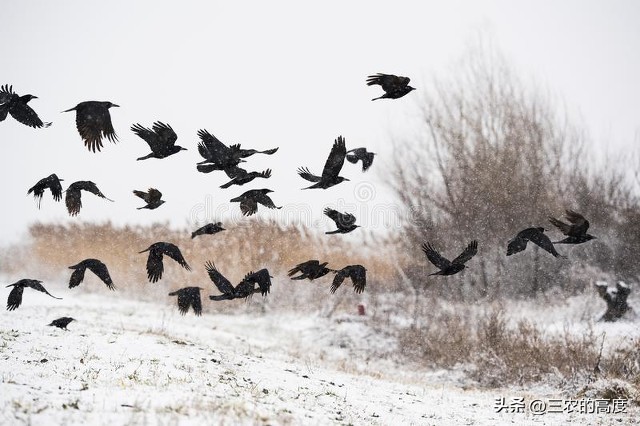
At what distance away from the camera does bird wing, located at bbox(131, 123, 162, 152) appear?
5.19m

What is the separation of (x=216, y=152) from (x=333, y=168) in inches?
51.7

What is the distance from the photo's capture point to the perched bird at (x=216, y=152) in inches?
216

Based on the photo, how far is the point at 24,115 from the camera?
5.39 meters

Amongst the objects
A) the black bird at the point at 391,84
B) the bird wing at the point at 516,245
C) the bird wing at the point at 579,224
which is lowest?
the bird wing at the point at 516,245

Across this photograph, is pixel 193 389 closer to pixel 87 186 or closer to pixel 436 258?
pixel 87 186

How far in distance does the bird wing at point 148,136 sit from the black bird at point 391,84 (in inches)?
88.6


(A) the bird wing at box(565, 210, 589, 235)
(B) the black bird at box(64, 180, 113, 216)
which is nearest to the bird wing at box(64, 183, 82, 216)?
(B) the black bird at box(64, 180, 113, 216)

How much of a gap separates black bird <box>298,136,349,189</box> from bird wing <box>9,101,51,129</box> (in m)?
2.95

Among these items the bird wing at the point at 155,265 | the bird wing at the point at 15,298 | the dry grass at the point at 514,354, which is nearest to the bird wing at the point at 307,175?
the bird wing at the point at 155,265

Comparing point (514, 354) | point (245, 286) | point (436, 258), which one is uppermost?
point (436, 258)

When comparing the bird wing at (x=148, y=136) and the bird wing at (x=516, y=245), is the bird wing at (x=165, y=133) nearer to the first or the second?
the bird wing at (x=148, y=136)

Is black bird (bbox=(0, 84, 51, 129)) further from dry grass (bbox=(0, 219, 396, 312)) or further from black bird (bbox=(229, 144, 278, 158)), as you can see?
dry grass (bbox=(0, 219, 396, 312))

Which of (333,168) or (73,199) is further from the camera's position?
(73,199)

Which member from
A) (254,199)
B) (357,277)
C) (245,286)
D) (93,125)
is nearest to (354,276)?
(357,277)
